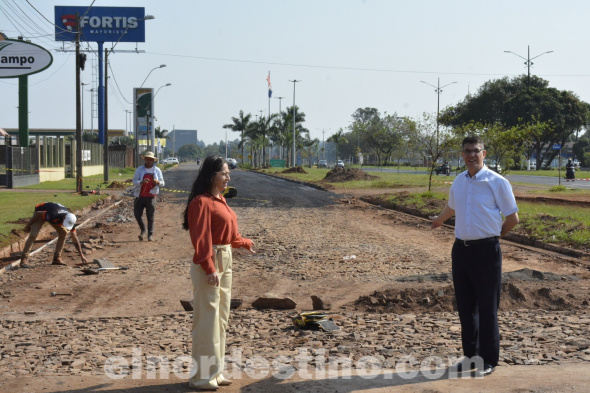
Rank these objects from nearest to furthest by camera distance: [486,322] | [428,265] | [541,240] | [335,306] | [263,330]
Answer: [486,322] < [263,330] < [335,306] < [428,265] < [541,240]

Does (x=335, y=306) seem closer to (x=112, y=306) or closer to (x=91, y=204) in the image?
(x=112, y=306)

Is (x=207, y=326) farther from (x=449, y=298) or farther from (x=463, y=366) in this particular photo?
(x=449, y=298)

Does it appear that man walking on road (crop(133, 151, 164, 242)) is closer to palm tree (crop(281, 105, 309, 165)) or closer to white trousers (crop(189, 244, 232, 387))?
white trousers (crop(189, 244, 232, 387))

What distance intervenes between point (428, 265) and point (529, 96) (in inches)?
2779

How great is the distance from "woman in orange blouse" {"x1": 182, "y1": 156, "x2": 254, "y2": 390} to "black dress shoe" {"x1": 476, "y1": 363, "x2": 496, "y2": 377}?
1997mm

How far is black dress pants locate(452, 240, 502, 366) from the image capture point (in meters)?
6.22

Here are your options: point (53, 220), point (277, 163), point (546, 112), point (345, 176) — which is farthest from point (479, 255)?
point (277, 163)

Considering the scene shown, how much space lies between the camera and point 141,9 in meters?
74.6

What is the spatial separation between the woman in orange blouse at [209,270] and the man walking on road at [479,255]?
1956 mm

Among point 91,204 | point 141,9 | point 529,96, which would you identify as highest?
point 141,9

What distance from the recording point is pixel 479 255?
20.4 feet

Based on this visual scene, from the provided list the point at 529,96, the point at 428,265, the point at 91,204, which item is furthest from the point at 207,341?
the point at 529,96

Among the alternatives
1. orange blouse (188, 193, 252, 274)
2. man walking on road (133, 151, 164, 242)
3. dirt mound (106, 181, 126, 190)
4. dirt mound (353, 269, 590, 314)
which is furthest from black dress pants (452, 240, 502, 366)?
dirt mound (106, 181, 126, 190)

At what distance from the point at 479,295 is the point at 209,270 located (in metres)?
2.25
